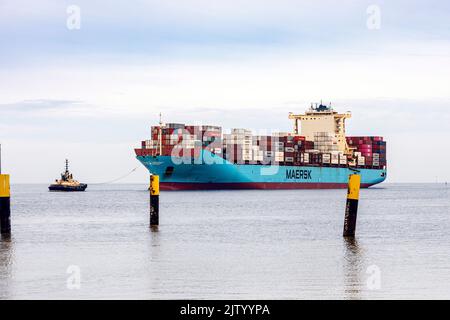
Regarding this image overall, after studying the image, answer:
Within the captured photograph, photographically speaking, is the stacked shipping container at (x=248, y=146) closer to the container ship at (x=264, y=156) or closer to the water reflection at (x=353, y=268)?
the container ship at (x=264, y=156)

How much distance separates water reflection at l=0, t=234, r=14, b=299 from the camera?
18.5 m

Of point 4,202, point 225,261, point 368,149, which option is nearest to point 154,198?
point 4,202

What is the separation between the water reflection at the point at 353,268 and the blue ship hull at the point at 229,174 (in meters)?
65.8

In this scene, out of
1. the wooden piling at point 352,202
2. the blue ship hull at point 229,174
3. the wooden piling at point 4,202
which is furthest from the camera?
the blue ship hull at point 229,174

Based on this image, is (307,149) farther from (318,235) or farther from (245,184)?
(318,235)

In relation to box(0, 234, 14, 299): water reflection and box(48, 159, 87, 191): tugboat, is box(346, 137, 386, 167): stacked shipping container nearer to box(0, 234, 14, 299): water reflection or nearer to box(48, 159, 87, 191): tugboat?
box(48, 159, 87, 191): tugboat

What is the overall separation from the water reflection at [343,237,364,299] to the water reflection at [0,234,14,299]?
7985 mm

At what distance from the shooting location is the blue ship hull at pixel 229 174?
97000 millimetres

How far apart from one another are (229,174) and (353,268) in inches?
3108

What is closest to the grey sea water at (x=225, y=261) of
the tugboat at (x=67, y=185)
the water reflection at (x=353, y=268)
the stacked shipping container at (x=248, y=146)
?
the water reflection at (x=353, y=268)

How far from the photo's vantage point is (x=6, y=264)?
938 inches

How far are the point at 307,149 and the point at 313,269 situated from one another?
93941 millimetres

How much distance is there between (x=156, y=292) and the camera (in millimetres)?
18406

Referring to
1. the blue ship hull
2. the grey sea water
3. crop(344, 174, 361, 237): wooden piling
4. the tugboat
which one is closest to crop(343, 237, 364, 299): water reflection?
the grey sea water
